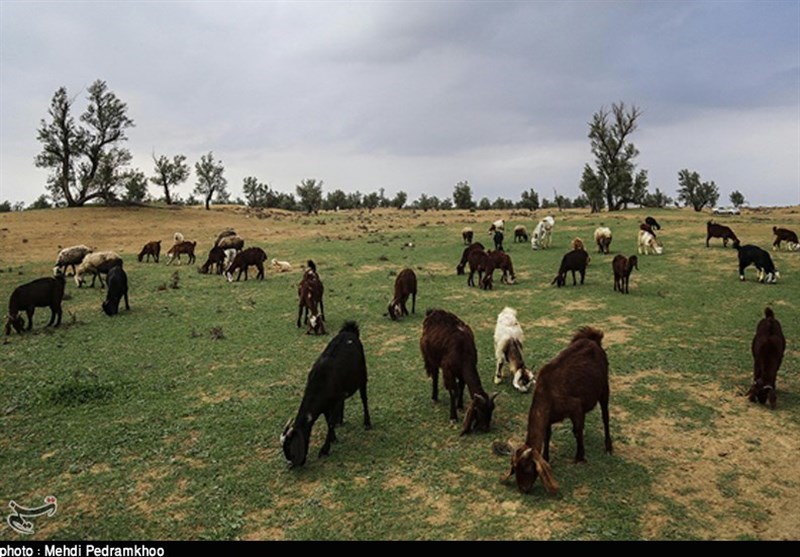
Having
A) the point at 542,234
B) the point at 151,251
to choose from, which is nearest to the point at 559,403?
the point at 542,234

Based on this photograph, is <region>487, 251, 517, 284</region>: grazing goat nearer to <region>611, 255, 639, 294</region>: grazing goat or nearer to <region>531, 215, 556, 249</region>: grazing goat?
<region>611, 255, 639, 294</region>: grazing goat

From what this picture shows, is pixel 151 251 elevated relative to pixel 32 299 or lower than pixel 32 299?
elevated

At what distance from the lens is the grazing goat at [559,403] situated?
21.7 ft

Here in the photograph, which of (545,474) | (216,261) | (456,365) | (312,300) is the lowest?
(545,474)

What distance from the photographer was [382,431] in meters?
8.83

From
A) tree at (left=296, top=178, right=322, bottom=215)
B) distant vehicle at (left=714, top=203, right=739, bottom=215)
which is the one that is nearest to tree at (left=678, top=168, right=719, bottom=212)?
distant vehicle at (left=714, top=203, right=739, bottom=215)

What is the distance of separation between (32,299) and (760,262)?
90.8 ft

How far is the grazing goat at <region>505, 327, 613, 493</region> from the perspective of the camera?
661 centimetres

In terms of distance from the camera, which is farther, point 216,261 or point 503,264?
point 216,261

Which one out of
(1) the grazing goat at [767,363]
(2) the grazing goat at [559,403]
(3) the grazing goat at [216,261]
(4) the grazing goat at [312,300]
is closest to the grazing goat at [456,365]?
(2) the grazing goat at [559,403]

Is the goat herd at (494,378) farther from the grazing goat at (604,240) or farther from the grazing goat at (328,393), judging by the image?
the grazing goat at (604,240)

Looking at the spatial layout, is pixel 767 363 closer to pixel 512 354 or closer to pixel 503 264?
A: pixel 512 354

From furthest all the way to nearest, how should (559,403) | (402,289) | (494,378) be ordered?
(402,289), (494,378), (559,403)

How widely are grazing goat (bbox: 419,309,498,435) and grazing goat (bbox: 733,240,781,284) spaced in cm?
1842
